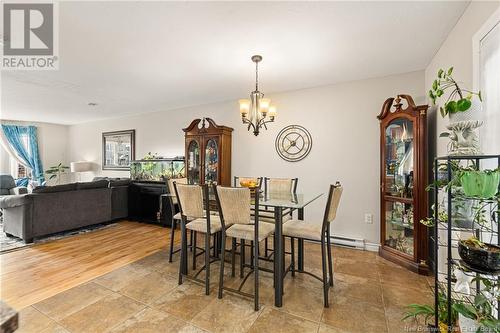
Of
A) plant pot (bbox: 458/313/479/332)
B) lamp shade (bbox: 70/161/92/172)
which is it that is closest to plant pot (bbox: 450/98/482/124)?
plant pot (bbox: 458/313/479/332)

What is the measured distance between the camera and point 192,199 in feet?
7.31

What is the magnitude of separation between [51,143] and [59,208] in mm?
4623

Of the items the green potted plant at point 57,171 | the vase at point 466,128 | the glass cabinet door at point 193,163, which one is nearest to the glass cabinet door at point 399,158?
the vase at point 466,128

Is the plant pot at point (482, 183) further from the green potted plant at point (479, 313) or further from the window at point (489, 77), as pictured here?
the window at point (489, 77)

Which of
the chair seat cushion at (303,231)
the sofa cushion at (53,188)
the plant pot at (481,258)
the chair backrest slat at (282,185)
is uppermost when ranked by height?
the chair backrest slat at (282,185)

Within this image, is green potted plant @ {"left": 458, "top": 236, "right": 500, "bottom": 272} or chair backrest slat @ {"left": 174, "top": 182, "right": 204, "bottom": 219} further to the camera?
chair backrest slat @ {"left": 174, "top": 182, "right": 204, "bottom": 219}

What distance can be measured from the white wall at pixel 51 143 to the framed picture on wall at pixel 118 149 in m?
1.98

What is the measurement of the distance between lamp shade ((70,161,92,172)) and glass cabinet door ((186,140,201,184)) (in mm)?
3989

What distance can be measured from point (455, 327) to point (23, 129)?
9345mm

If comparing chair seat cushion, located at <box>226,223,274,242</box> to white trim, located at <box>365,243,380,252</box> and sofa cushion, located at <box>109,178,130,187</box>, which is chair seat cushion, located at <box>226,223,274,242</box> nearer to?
white trim, located at <box>365,243,380,252</box>

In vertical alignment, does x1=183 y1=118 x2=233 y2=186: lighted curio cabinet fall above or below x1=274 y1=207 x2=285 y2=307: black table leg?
above

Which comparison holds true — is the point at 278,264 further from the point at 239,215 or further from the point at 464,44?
the point at 464,44

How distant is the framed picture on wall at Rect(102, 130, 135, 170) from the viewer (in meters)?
5.81

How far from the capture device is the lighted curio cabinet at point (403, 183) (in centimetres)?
258
